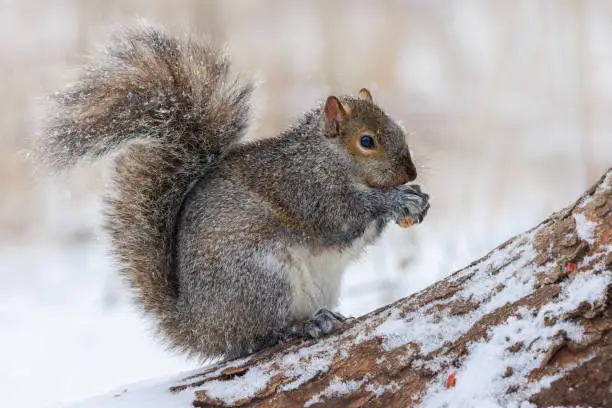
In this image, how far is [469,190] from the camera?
385cm

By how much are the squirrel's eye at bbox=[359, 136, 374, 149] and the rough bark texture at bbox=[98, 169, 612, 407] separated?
57 centimetres

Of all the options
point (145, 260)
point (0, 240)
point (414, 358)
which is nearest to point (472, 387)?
point (414, 358)

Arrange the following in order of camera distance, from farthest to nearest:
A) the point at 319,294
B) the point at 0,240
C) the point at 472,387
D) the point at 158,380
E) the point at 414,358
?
the point at 0,240
the point at 319,294
the point at 158,380
the point at 414,358
the point at 472,387

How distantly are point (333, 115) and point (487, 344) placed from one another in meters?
0.92

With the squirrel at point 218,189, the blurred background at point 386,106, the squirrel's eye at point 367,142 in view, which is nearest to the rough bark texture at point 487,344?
the squirrel at point 218,189

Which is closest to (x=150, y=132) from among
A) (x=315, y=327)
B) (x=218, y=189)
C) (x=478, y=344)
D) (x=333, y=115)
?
(x=218, y=189)

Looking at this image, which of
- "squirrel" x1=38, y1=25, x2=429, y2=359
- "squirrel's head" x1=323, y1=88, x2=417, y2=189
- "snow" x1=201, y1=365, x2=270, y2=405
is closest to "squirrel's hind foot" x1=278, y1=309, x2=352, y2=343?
"squirrel" x1=38, y1=25, x2=429, y2=359

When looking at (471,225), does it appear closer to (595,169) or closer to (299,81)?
(595,169)

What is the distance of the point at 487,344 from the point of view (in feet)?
3.68

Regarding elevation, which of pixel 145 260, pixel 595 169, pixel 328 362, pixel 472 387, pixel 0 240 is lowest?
pixel 472 387

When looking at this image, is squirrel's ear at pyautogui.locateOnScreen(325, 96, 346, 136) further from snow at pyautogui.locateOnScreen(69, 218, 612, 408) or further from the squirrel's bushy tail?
snow at pyautogui.locateOnScreen(69, 218, 612, 408)

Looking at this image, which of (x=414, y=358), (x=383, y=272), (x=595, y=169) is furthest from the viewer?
(x=595, y=169)

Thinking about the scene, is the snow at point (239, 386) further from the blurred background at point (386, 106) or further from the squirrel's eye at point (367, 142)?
the blurred background at point (386, 106)

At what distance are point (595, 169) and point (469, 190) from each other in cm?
63
